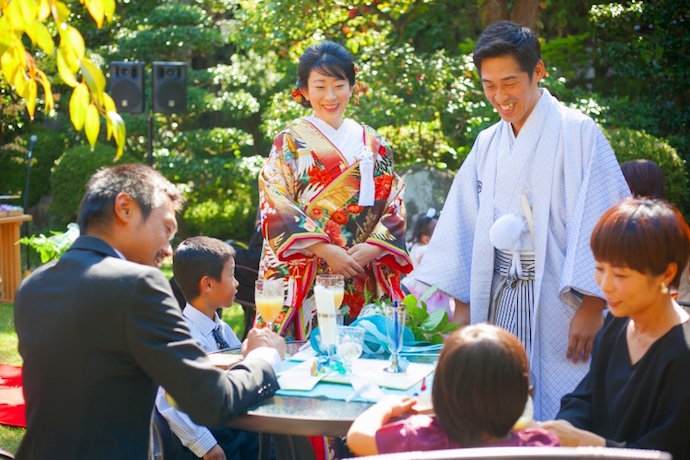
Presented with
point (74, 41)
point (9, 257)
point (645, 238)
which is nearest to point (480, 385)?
point (645, 238)

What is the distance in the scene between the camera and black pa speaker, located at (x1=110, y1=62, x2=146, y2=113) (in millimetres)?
8898

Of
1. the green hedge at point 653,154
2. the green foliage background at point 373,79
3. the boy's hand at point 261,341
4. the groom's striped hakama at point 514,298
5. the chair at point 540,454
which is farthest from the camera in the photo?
the green foliage background at point 373,79

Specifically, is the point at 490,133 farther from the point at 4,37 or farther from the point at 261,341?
the point at 4,37

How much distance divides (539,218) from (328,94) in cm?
107

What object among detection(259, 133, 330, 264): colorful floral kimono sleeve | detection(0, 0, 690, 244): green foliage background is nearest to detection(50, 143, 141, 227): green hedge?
detection(0, 0, 690, 244): green foliage background

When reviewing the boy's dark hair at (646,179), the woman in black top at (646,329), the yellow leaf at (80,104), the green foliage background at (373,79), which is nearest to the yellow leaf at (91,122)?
the yellow leaf at (80,104)

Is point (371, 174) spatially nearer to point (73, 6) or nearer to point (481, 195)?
point (481, 195)

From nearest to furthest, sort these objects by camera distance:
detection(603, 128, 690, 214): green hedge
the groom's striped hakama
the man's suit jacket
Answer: the man's suit jacket
the groom's striped hakama
detection(603, 128, 690, 214): green hedge

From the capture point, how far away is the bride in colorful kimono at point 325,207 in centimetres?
321

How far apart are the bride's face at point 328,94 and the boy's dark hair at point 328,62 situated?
20mm

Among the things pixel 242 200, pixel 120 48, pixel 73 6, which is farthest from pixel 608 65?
pixel 73 6

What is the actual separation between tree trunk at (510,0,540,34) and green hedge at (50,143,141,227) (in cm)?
586

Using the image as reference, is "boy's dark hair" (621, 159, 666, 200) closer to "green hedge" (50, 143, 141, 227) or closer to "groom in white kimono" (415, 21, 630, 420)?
"groom in white kimono" (415, 21, 630, 420)

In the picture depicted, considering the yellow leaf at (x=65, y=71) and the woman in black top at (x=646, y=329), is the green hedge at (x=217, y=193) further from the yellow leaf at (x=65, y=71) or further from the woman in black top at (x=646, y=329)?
the yellow leaf at (x=65, y=71)
